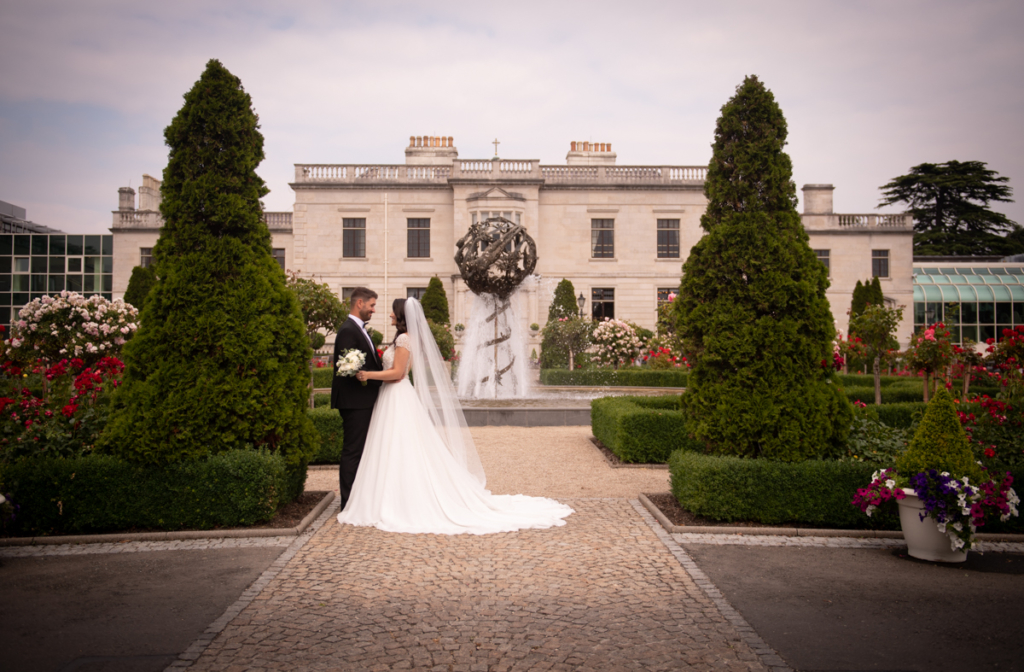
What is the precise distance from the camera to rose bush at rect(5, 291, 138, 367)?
1152 centimetres

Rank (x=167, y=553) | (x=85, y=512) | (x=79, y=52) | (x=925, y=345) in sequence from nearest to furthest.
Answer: (x=167, y=553) → (x=85, y=512) → (x=79, y=52) → (x=925, y=345)

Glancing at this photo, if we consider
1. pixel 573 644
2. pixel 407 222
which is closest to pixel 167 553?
pixel 573 644

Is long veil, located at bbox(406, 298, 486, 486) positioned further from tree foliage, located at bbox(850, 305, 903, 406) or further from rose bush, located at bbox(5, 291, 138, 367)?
tree foliage, located at bbox(850, 305, 903, 406)

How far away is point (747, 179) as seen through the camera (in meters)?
5.76

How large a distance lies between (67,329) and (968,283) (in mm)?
39121

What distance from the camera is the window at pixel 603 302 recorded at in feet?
111

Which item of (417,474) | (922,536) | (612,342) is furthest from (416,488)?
(612,342)

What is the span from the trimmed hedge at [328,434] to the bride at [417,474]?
258cm

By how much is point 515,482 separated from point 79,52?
660cm

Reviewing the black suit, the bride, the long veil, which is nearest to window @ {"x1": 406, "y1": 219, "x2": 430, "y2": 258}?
the long veil

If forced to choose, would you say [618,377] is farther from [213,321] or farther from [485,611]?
[485,611]

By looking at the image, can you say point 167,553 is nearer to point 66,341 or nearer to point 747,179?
point 747,179

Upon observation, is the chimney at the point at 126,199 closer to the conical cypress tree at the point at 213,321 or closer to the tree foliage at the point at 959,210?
the conical cypress tree at the point at 213,321

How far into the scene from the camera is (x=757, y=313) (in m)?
5.63
